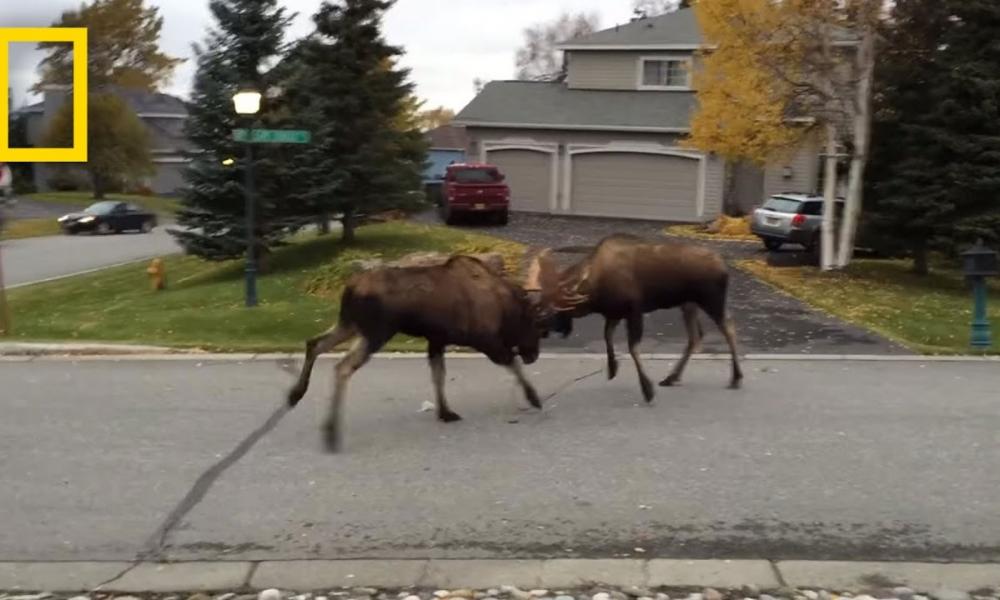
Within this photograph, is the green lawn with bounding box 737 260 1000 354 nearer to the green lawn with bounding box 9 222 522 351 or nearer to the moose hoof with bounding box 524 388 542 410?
the green lawn with bounding box 9 222 522 351

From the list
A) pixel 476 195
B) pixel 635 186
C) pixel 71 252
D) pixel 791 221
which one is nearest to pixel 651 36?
pixel 635 186

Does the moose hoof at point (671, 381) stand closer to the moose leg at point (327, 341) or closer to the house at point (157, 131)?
the moose leg at point (327, 341)

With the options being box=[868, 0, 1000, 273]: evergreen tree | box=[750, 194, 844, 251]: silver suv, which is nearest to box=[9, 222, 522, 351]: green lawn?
box=[750, 194, 844, 251]: silver suv

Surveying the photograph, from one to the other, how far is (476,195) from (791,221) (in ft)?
28.1

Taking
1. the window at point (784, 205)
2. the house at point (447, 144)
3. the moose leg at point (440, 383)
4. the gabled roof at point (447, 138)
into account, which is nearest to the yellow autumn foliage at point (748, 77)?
the window at point (784, 205)

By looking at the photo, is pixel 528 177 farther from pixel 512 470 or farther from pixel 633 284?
pixel 512 470

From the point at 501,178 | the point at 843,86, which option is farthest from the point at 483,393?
the point at 501,178

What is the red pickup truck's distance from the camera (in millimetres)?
28797

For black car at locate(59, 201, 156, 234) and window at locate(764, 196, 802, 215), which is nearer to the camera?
window at locate(764, 196, 802, 215)

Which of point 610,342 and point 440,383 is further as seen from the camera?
point 610,342

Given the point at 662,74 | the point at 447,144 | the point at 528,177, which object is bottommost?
the point at 528,177

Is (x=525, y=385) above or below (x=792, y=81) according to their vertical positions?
below

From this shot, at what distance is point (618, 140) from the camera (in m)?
34.4

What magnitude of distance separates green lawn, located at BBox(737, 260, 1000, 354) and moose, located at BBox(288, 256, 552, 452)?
249 inches
